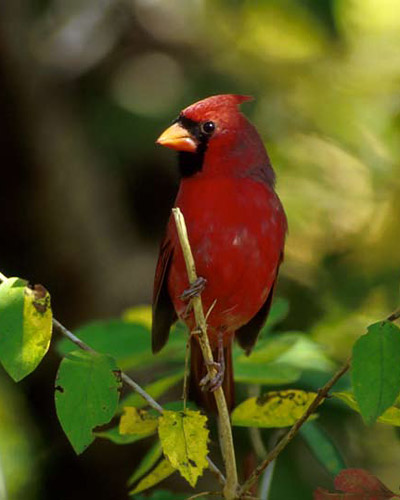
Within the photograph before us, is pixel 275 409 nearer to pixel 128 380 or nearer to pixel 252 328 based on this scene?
pixel 128 380

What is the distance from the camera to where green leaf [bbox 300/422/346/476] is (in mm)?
2062

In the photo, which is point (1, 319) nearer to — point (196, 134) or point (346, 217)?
point (196, 134)

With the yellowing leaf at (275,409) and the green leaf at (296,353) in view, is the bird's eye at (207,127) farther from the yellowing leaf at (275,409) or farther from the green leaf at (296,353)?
the yellowing leaf at (275,409)

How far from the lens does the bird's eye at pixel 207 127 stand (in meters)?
2.24

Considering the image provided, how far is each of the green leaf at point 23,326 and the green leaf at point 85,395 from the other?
65 millimetres

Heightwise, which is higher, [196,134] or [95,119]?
[196,134]

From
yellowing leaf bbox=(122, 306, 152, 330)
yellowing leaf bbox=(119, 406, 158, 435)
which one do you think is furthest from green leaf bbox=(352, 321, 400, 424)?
yellowing leaf bbox=(122, 306, 152, 330)

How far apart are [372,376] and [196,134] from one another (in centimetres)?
100

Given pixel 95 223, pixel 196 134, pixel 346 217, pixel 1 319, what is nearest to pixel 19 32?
pixel 95 223

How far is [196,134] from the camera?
2.23 m

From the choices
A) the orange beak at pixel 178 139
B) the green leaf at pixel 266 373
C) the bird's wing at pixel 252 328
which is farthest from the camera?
the bird's wing at pixel 252 328

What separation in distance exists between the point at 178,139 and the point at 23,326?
0.90 m

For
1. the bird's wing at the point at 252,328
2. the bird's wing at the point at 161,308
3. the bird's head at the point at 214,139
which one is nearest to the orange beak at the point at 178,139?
the bird's head at the point at 214,139

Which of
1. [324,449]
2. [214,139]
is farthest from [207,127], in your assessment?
[324,449]
